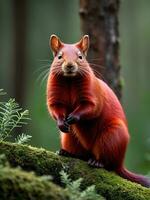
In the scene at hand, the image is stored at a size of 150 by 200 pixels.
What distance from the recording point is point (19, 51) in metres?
20.2

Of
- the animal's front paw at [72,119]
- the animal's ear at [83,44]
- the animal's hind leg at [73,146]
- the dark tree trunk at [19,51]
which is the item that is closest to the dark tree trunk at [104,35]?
the animal's ear at [83,44]

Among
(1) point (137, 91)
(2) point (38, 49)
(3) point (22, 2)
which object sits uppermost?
(3) point (22, 2)

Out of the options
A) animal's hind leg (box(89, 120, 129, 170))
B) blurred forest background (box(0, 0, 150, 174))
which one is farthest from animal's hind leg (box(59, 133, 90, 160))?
blurred forest background (box(0, 0, 150, 174))

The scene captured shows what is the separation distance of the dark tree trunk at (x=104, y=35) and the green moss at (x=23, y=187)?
612 cm

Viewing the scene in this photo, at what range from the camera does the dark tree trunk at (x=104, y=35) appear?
1019 cm

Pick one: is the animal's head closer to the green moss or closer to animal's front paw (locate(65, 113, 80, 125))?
animal's front paw (locate(65, 113, 80, 125))

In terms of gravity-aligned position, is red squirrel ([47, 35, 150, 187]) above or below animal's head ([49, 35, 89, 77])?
below

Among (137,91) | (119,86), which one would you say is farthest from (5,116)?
(137,91)

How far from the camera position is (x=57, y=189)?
4.16 metres

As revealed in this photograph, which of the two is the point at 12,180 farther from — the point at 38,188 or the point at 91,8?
the point at 91,8

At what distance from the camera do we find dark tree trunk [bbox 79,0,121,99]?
10.2m

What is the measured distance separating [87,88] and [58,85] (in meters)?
0.28

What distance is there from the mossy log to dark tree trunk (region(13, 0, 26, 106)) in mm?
14066

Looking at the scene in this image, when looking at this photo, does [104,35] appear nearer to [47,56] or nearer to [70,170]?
[70,170]
